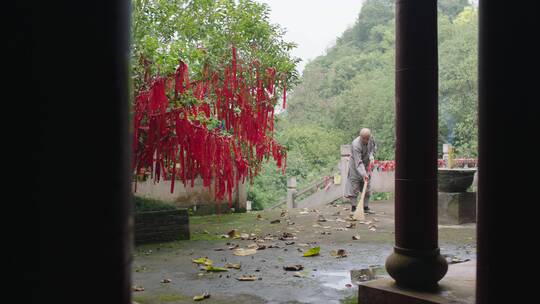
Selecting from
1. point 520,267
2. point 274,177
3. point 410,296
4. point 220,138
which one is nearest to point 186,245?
point 220,138

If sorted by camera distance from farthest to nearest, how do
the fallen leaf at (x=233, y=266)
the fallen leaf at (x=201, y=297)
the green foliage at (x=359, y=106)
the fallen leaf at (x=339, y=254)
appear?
the green foliage at (x=359, y=106) → the fallen leaf at (x=339, y=254) → the fallen leaf at (x=233, y=266) → the fallen leaf at (x=201, y=297)

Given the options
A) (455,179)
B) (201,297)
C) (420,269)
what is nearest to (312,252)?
(201,297)

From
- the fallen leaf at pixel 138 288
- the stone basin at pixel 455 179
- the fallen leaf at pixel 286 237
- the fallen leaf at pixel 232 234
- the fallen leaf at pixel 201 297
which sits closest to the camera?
the fallen leaf at pixel 201 297

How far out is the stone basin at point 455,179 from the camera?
9.08 meters

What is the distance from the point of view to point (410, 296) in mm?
3850

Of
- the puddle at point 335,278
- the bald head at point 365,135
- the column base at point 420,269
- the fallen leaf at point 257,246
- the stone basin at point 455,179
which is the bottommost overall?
the puddle at point 335,278

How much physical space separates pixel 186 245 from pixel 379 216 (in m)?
4.63

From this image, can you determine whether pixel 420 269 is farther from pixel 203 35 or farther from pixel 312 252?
pixel 203 35

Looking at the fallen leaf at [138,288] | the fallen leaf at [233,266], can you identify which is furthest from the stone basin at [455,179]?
the fallen leaf at [138,288]

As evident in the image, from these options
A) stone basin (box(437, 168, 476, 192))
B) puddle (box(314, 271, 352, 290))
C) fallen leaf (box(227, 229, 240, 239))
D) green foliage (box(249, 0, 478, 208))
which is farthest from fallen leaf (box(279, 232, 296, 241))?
green foliage (box(249, 0, 478, 208))

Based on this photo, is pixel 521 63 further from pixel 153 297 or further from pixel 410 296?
pixel 153 297

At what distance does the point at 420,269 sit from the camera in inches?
154

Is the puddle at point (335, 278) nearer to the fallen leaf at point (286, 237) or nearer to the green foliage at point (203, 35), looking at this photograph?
the fallen leaf at point (286, 237)

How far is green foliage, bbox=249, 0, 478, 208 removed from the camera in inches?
846
